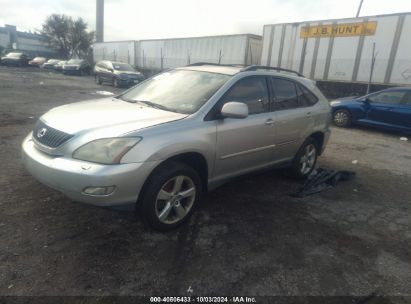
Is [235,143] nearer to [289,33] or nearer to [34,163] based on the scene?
[34,163]

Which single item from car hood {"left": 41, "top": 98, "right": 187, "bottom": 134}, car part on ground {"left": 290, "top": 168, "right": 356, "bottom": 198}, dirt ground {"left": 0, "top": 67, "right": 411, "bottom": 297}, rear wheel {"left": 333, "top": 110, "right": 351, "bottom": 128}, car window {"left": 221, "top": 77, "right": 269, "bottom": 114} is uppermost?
car window {"left": 221, "top": 77, "right": 269, "bottom": 114}

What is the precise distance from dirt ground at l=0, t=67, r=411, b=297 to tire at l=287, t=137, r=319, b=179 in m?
0.50

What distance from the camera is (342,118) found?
10633 mm

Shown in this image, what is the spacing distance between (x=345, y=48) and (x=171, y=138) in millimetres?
13454

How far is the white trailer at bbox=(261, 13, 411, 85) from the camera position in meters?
12.5

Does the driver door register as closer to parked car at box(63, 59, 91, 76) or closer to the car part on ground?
the car part on ground

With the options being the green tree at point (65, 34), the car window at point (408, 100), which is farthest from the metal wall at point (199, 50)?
the green tree at point (65, 34)

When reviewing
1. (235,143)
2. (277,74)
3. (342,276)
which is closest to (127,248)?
(235,143)

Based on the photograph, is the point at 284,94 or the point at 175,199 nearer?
the point at 175,199

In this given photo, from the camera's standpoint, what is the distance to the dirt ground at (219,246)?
8.50 ft

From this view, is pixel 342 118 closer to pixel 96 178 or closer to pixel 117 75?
pixel 96 178

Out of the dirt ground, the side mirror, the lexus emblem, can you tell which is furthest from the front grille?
the side mirror

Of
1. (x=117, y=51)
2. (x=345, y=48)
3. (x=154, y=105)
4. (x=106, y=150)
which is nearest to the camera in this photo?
(x=106, y=150)

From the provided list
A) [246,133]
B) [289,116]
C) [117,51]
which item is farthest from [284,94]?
[117,51]
